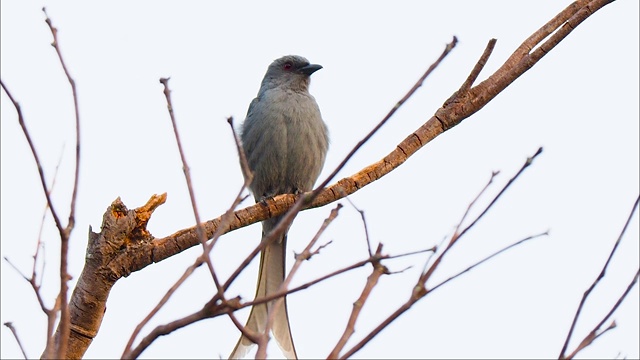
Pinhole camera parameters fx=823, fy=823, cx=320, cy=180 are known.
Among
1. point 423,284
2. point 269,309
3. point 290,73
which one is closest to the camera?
point 423,284

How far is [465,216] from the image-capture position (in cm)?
208

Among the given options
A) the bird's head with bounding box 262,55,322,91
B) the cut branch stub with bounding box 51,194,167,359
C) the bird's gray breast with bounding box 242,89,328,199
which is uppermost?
the bird's head with bounding box 262,55,322,91

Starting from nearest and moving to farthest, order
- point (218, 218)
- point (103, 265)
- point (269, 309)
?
point (269, 309), point (103, 265), point (218, 218)

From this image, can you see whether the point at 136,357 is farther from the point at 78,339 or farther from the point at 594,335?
the point at 78,339

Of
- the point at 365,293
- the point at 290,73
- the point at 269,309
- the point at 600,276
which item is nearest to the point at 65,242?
the point at 365,293

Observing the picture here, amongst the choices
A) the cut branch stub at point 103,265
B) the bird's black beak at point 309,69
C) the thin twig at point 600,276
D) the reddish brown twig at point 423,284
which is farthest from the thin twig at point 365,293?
the bird's black beak at point 309,69

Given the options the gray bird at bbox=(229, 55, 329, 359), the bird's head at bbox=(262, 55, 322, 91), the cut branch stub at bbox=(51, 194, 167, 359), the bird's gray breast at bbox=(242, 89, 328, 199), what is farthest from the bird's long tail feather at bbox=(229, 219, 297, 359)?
the bird's head at bbox=(262, 55, 322, 91)

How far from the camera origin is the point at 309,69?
284 inches

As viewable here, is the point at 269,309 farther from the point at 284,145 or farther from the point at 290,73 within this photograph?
the point at 290,73

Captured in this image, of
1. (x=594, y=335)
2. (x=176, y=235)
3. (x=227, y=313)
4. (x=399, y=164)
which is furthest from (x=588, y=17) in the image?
(x=227, y=313)

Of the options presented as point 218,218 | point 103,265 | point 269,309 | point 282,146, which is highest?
point 282,146

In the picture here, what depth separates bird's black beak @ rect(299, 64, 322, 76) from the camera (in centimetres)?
719

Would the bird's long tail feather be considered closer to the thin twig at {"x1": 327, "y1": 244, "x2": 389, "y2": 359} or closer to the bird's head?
the thin twig at {"x1": 327, "y1": 244, "x2": 389, "y2": 359}

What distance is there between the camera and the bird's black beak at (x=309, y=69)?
7.19 metres
